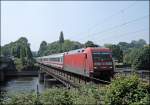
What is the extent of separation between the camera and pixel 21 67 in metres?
142

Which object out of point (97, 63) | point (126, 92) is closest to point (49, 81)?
point (97, 63)

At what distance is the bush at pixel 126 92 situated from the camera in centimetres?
1311

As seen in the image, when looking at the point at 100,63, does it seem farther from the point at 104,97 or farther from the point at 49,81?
the point at 49,81

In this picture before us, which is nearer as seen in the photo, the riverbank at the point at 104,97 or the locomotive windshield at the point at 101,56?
the riverbank at the point at 104,97

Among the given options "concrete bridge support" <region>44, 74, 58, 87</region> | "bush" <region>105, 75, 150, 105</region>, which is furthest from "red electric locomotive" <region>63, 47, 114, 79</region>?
"concrete bridge support" <region>44, 74, 58, 87</region>

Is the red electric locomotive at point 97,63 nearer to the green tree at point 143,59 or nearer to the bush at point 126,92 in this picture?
the bush at point 126,92

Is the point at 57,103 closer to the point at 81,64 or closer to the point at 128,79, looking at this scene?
the point at 128,79

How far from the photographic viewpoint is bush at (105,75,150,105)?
13109 mm

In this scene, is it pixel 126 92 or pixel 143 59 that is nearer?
pixel 126 92

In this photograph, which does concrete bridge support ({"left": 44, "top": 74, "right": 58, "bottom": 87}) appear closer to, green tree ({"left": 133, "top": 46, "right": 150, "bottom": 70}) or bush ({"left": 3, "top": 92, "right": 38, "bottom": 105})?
green tree ({"left": 133, "top": 46, "right": 150, "bottom": 70})

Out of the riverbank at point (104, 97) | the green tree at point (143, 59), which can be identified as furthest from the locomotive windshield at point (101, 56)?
the green tree at point (143, 59)

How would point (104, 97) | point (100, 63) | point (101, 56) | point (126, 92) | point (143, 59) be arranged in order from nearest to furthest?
point (126, 92) < point (104, 97) < point (100, 63) < point (101, 56) < point (143, 59)

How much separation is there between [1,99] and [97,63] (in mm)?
18023

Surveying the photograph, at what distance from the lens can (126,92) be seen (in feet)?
45.0
